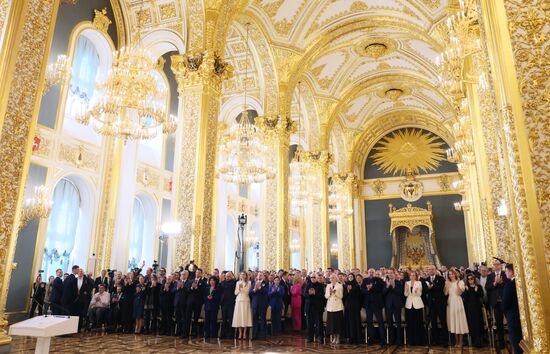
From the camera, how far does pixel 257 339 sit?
8.19m

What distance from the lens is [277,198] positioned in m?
14.6

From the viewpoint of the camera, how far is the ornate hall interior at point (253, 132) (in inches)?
153

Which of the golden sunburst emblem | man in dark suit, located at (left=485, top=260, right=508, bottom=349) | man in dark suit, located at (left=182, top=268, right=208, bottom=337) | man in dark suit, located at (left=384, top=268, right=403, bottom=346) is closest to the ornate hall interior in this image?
the golden sunburst emblem

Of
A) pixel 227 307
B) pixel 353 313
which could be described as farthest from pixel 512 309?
pixel 227 307

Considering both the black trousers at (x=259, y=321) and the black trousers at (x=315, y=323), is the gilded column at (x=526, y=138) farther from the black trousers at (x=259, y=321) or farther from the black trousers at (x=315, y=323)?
the black trousers at (x=259, y=321)

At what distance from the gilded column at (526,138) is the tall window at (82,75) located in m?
11.3

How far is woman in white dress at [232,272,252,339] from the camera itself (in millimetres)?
8109

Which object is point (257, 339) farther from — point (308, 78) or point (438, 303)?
point (308, 78)

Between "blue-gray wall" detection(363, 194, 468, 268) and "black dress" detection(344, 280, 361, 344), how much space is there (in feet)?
54.8

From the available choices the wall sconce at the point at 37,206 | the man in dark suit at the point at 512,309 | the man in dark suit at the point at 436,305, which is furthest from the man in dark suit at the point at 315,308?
the wall sconce at the point at 37,206

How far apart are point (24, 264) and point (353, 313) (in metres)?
7.93

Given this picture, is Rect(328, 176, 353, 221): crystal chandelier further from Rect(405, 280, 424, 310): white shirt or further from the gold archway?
Rect(405, 280, 424, 310): white shirt

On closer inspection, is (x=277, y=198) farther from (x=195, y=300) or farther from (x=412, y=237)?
(x=412, y=237)

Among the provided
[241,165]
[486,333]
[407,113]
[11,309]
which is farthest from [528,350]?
[407,113]
